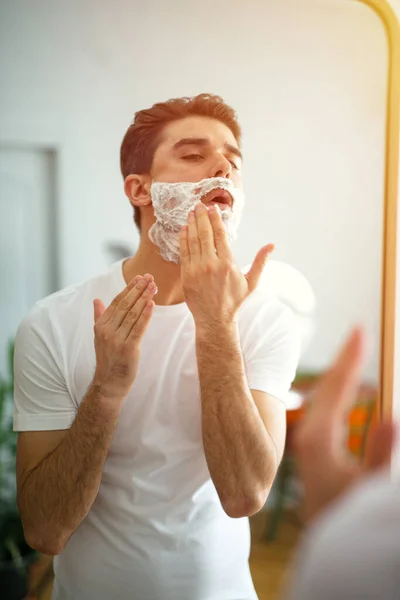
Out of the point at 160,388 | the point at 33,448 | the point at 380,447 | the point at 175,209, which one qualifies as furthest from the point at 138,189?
the point at 380,447

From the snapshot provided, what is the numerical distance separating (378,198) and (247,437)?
1.71ft

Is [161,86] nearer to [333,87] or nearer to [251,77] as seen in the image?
[251,77]

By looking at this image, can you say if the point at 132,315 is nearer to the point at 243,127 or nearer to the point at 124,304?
the point at 124,304

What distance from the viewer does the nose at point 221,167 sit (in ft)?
2.83

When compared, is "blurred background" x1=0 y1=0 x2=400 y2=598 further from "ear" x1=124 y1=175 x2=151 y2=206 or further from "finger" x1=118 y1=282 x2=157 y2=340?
"finger" x1=118 y1=282 x2=157 y2=340

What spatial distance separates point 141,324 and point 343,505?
33 centimetres

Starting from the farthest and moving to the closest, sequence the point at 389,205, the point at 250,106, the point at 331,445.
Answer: the point at 389,205, the point at 250,106, the point at 331,445

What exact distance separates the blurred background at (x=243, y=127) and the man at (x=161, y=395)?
1.6 inches

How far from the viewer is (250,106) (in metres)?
0.94

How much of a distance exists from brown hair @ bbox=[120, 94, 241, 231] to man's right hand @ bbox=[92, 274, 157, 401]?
0.14 meters

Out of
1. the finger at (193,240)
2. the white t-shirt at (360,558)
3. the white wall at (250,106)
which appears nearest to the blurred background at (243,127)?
the white wall at (250,106)

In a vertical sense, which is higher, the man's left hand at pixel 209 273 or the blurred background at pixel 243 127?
the blurred background at pixel 243 127

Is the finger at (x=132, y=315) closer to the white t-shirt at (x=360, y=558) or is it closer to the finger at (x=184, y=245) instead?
the finger at (x=184, y=245)

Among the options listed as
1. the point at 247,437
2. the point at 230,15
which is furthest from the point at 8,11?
the point at 247,437
